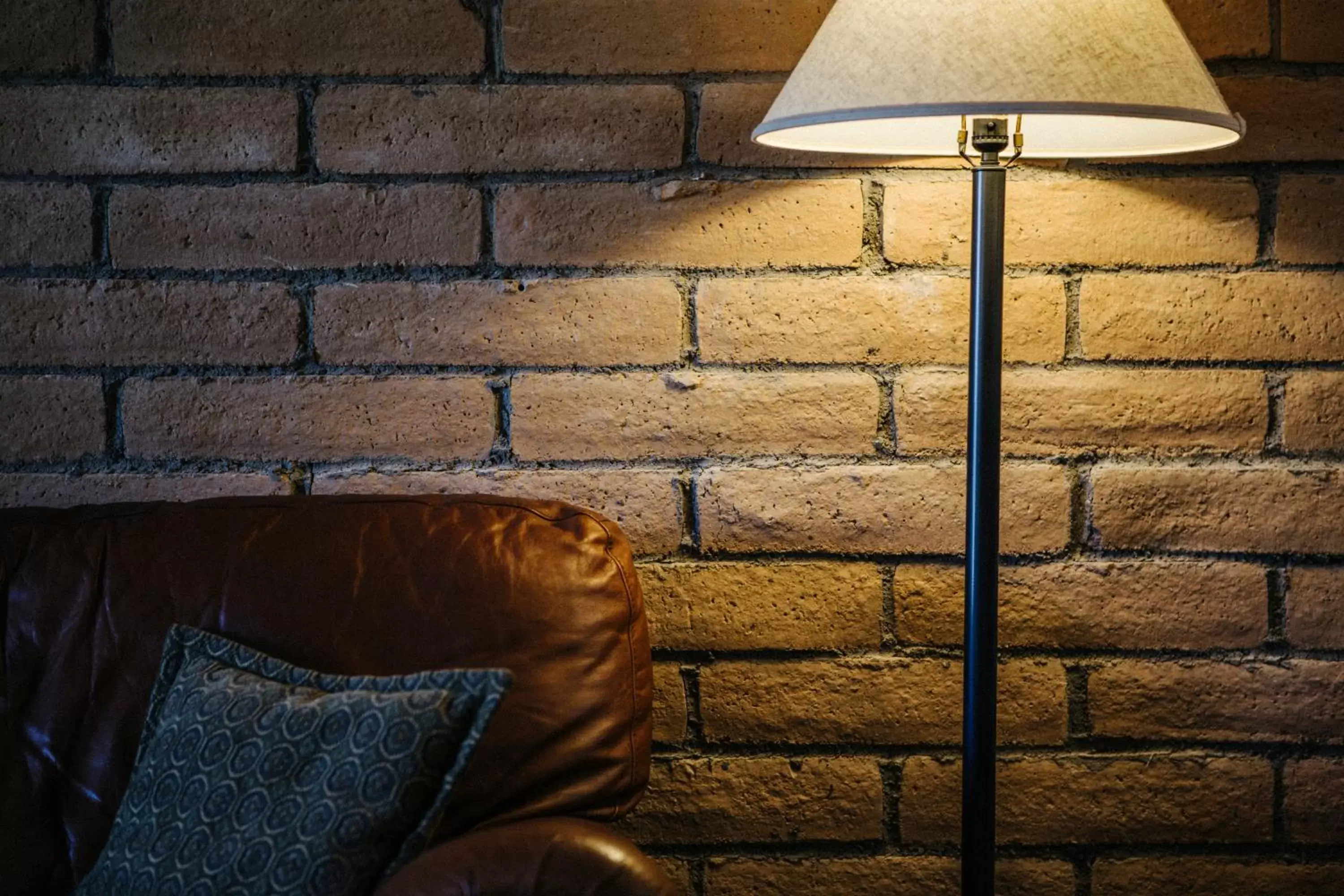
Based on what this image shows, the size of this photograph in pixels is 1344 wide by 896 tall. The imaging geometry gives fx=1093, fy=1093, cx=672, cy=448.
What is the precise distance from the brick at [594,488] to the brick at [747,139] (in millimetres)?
424

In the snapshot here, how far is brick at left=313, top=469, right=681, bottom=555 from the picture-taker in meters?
1.45

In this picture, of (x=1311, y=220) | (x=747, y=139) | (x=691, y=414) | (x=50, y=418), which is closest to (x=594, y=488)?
(x=691, y=414)

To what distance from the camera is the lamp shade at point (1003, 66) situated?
0.90 m

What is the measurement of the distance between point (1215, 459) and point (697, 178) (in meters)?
0.76

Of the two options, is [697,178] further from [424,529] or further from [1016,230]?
[424,529]

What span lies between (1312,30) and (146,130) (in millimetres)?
1489

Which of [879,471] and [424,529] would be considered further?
[879,471]

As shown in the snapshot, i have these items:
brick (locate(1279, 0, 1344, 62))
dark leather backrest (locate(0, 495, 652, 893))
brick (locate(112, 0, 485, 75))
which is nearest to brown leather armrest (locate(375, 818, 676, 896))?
dark leather backrest (locate(0, 495, 652, 893))

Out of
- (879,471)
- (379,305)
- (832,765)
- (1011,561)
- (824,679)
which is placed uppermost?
(379,305)

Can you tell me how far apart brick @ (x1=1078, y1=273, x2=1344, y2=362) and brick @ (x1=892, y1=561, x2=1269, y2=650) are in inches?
11.0

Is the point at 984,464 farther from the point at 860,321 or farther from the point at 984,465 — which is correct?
the point at 860,321

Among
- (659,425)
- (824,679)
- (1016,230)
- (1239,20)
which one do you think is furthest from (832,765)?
(1239,20)

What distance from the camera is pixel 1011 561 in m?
1.44

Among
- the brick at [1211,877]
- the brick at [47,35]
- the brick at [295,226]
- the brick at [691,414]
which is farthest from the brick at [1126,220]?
the brick at [47,35]
